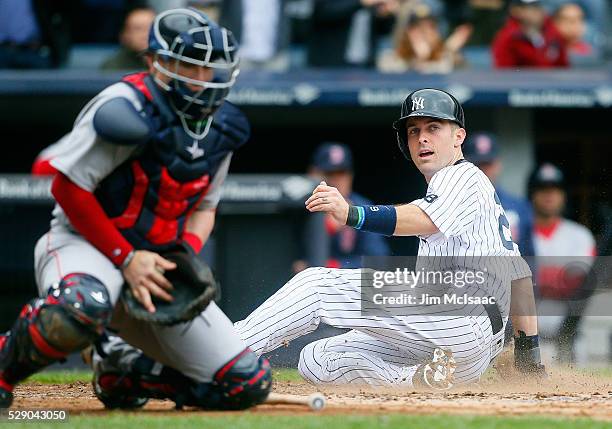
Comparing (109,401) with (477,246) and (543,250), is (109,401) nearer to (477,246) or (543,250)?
(477,246)

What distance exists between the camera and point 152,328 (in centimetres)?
462

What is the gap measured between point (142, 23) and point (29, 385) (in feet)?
14.1

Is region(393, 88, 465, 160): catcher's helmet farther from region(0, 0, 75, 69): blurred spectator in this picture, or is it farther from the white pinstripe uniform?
region(0, 0, 75, 69): blurred spectator

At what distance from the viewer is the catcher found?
14.0 ft

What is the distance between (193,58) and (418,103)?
3.86 ft

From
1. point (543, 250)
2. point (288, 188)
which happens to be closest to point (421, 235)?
point (288, 188)

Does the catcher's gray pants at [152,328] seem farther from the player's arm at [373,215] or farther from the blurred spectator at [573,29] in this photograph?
the blurred spectator at [573,29]

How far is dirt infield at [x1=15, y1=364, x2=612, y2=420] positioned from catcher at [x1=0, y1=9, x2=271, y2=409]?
0.20 metres

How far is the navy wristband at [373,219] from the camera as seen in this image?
4887 millimetres

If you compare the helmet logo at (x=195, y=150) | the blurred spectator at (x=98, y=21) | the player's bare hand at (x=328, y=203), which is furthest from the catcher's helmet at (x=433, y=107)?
the blurred spectator at (x=98, y=21)

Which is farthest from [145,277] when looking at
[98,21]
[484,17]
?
[484,17]

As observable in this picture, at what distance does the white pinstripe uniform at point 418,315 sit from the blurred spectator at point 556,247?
3.01 ft

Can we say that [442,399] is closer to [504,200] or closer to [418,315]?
[418,315]

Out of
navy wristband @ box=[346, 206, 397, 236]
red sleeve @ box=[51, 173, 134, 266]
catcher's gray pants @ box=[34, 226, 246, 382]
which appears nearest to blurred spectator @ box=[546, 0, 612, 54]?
navy wristband @ box=[346, 206, 397, 236]
